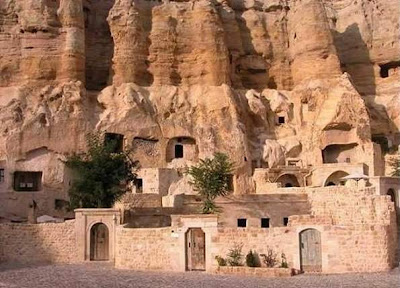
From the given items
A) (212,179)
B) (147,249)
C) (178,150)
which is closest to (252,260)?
(147,249)

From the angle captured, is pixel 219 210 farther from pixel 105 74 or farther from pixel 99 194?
pixel 105 74

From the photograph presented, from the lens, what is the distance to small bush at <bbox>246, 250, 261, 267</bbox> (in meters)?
18.5

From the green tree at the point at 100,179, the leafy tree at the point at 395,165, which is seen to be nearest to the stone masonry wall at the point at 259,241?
the green tree at the point at 100,179

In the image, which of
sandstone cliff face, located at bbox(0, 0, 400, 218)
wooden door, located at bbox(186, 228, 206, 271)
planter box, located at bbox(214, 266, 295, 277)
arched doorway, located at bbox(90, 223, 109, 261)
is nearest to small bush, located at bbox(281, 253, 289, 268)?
planter box, located at bbox(214, 266, 295, 277)

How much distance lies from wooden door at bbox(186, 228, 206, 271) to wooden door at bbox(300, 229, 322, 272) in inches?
133

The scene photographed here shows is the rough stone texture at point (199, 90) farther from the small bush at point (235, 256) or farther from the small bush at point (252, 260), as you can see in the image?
the small bush at point (252, 260)

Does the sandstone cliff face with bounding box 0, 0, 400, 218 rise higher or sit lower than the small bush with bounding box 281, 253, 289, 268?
higher

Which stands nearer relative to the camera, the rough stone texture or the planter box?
the planter box

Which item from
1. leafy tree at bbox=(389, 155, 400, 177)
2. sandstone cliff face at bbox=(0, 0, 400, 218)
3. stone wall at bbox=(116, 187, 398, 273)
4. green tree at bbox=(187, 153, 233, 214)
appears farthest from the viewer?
sandstone cliff face at bbox=(0, 0, 400, 218)

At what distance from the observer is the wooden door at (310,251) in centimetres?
1833

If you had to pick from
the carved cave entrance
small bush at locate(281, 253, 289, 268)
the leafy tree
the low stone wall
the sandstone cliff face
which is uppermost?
the sandstone cliff face

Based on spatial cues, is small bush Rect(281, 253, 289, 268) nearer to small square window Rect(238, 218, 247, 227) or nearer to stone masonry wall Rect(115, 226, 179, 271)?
stone masonry wall Rect(115, 226, 179, 271)

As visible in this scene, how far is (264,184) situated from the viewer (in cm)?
3619

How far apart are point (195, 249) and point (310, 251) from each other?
401 cm
